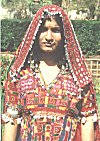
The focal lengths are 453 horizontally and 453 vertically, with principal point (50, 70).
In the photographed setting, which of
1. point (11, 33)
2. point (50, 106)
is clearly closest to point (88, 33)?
point (11, 33)

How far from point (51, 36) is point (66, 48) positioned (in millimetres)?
118

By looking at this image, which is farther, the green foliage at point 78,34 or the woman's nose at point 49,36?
the green foliage at point 78,34

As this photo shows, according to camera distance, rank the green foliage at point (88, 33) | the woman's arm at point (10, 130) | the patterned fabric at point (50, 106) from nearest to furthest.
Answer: the patterned fabric at point (50, 106)
the woman's arm at point (10, 130)
the green foliage at point (88, 33)

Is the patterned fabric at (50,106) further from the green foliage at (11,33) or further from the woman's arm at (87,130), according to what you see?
the green foliage at (11,33)

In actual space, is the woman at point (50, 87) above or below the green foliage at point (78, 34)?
above

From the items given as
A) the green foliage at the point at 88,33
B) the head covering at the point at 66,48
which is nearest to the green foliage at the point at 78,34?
the green foliage at the point at 88,33

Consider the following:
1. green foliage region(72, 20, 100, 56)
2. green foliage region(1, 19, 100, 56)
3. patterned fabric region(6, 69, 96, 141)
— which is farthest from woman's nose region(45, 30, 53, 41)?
green foliage region(72, 20, 100, 56)

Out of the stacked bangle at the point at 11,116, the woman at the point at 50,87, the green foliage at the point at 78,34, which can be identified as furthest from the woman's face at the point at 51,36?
the green foliage at the point at 78,34

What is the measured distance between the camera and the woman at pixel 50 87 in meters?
2.58

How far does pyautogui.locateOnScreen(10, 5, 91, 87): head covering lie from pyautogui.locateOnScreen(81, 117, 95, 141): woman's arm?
0.24m

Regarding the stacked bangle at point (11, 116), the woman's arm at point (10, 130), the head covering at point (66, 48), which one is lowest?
the woman's arm at point (10, 130)

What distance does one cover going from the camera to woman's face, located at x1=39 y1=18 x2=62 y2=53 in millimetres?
2625

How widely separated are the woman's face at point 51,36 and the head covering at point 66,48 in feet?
0.14

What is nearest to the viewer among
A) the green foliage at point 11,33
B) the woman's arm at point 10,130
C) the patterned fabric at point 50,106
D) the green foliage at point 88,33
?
the patterned fabric at point 50,106
